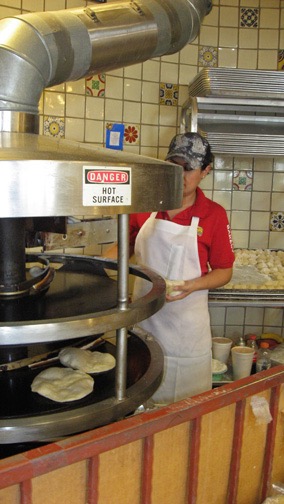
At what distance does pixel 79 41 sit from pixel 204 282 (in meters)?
1.05

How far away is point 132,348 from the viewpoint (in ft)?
4.23

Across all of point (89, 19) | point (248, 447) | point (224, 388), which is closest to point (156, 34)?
point (89, 19)

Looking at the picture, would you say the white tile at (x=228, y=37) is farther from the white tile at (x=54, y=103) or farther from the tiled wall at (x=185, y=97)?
the white tile at (x=54, y=103)

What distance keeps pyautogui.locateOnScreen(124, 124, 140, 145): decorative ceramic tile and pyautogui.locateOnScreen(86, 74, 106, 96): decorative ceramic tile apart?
24 centimetres

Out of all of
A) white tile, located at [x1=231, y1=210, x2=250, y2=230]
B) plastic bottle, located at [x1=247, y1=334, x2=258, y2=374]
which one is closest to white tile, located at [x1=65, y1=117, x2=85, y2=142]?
white tile, located at [x1=231, y1=210, x2=250, y2=230]

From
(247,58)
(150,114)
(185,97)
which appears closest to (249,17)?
(247,58)

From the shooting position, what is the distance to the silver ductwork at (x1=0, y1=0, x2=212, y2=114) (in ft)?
3.31

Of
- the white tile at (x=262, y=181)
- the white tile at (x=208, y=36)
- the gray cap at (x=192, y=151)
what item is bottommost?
the white tile at (x=262, y=181)

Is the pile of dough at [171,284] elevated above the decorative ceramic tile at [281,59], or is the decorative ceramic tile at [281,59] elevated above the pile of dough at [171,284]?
the decorative ceramic tile at [281,59]

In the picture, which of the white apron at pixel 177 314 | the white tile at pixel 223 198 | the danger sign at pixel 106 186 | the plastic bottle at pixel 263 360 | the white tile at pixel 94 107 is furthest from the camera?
the white tile at pixel 223 198

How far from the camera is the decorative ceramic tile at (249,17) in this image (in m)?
2.92

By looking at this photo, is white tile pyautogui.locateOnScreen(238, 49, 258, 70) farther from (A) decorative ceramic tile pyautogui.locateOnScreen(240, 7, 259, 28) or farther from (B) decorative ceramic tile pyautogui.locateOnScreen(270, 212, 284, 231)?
(B) decorative ceramic tile pyautogui.locateOnScreen(270, 212, 284, 231)

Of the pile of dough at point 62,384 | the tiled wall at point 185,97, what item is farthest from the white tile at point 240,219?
the pile of dough at point 62,384

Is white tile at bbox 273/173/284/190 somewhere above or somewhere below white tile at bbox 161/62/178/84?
below
